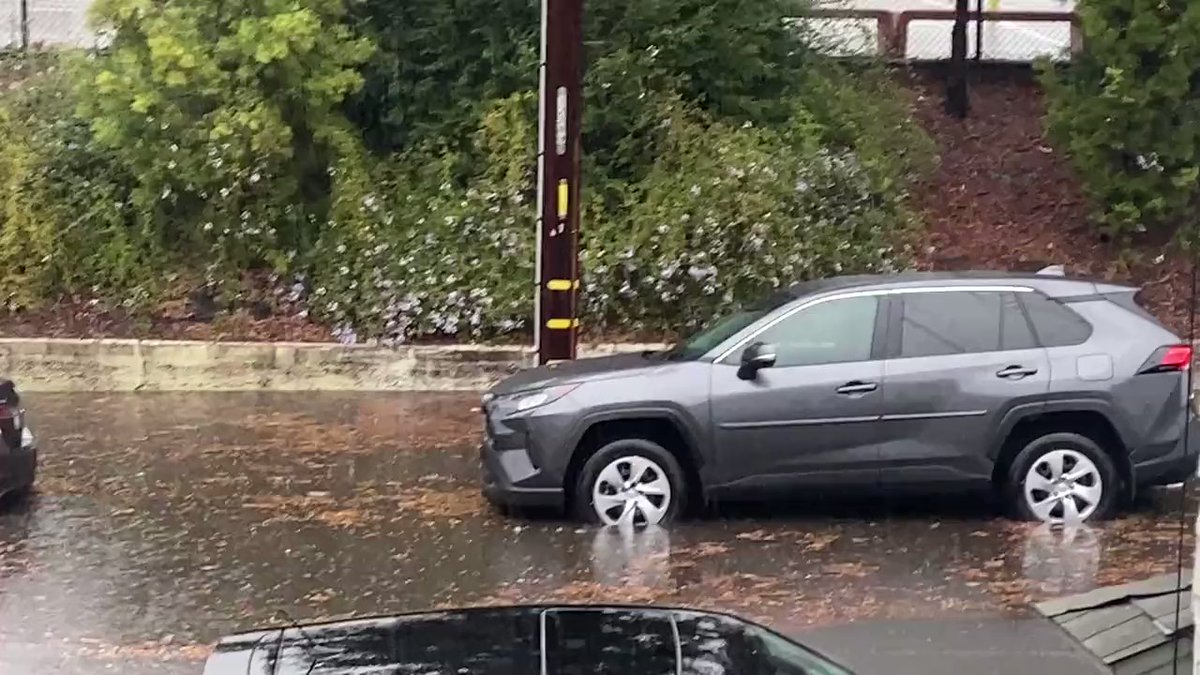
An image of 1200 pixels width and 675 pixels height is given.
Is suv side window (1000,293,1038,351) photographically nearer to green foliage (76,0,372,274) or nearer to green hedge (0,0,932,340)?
green hedge (0,0,932,340)

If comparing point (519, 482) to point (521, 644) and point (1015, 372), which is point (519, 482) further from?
point (521, 644)

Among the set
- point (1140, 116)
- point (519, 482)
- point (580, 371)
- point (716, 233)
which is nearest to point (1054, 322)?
point (580, 371)

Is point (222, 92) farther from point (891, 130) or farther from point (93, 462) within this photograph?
point (891, 130)

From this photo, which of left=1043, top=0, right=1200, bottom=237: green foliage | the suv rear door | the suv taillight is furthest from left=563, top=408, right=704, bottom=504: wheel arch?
left=1043, top=0, right=1200, bottom=237: green foliage

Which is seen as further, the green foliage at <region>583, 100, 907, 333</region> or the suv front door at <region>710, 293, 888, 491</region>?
the green foliage at <region>583, 100, 907, 333</region>

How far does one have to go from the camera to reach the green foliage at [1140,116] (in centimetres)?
1667

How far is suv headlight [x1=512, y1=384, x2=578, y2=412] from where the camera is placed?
32.3 feet

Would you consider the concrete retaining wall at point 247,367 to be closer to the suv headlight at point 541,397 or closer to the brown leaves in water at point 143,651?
the suv headlight at point 541,397

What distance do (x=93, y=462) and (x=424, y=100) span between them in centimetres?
646

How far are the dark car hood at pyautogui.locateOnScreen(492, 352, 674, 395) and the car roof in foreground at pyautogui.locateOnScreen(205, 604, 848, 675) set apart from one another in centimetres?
626

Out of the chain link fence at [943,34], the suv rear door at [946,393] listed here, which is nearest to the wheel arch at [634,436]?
the suv rear door at [946,393]

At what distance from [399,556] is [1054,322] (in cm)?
431

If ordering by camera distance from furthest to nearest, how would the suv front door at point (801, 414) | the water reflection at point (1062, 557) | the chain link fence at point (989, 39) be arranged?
the chain link fence at point (989, 39) → the suv front door at point (801, 414) → the water reflection at point (1062, 557)

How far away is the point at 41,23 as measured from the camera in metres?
19.9
